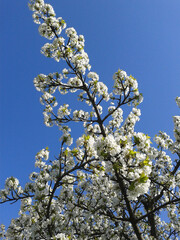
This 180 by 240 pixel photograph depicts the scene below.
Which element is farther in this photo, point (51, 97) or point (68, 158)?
point (51, 97)

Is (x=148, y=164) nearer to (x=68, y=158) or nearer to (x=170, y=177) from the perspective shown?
(x=68, y=158)

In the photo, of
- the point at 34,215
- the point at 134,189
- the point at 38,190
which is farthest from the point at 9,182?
the point at 134,189

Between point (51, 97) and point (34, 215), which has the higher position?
point (51, 97)

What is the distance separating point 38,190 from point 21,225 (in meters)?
2.38

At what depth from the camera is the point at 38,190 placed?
6.91m

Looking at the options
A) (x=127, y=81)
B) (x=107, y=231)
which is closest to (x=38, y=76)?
(x=127, y=81)

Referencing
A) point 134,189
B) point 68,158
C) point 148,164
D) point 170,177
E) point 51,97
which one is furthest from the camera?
point 51,97

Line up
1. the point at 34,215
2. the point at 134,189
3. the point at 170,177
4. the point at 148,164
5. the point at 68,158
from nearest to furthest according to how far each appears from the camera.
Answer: the point at 134,189 → the point at 148,164 → the point at 68,158 → the point at 170,177 → the point at 34,215

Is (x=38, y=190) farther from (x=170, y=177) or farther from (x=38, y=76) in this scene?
(x=170, y=177)

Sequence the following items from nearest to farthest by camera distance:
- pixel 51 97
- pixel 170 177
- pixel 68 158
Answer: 1. pixel 68 158
2. pixel 170 177
3. pixel 51 97

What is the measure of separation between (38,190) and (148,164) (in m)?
4.56

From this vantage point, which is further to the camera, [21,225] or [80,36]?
[80,36]

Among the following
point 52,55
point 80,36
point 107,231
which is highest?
point 80,36

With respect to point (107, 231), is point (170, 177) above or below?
above
